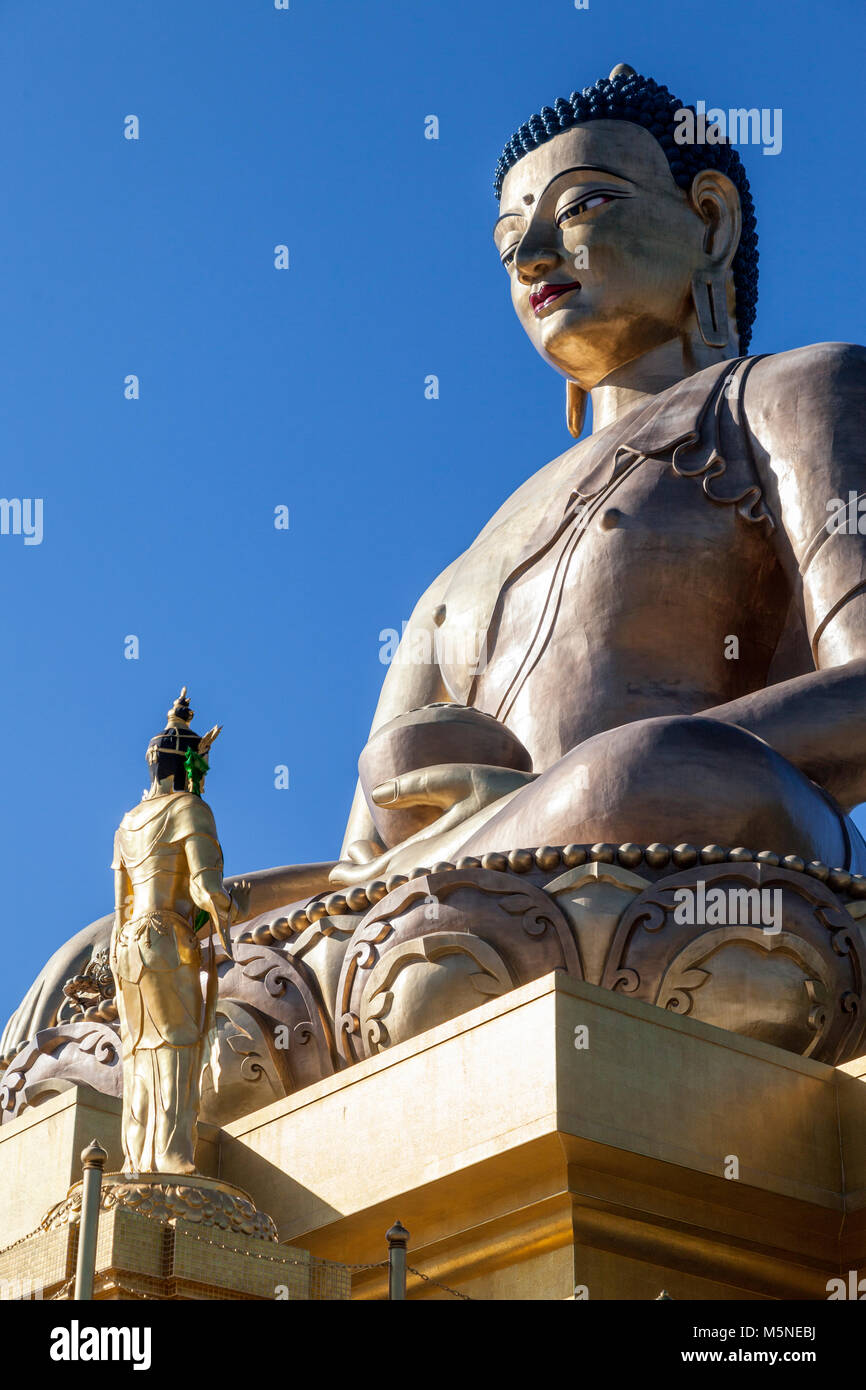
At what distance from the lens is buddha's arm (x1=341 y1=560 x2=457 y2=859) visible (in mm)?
9969

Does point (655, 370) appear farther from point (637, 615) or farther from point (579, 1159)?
point (579, 1159)

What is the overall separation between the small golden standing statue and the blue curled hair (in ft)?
17.5

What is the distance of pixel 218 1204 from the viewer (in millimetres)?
5422

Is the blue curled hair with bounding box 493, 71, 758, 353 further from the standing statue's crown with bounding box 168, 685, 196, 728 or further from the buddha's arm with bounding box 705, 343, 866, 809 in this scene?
the standing statue's crown with bounding box 168, 685, 196, 728

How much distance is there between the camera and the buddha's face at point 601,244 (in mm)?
10094

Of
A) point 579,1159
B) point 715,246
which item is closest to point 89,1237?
point 579,1159

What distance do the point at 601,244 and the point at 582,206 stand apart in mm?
204

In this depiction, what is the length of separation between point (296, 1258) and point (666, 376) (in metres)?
5.85

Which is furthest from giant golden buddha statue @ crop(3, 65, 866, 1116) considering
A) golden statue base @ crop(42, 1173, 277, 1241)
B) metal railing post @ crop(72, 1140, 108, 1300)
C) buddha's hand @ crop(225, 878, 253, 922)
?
metal railing post @ crop(72, 1140, 108, 1300)

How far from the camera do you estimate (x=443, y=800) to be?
325 inches

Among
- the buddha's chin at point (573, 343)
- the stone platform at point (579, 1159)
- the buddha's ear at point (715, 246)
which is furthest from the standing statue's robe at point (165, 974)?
the buddha's ear at point (715, 246)

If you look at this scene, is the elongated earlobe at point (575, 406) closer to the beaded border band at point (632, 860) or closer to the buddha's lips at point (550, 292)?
the buddha's lips at point (550, 292)
